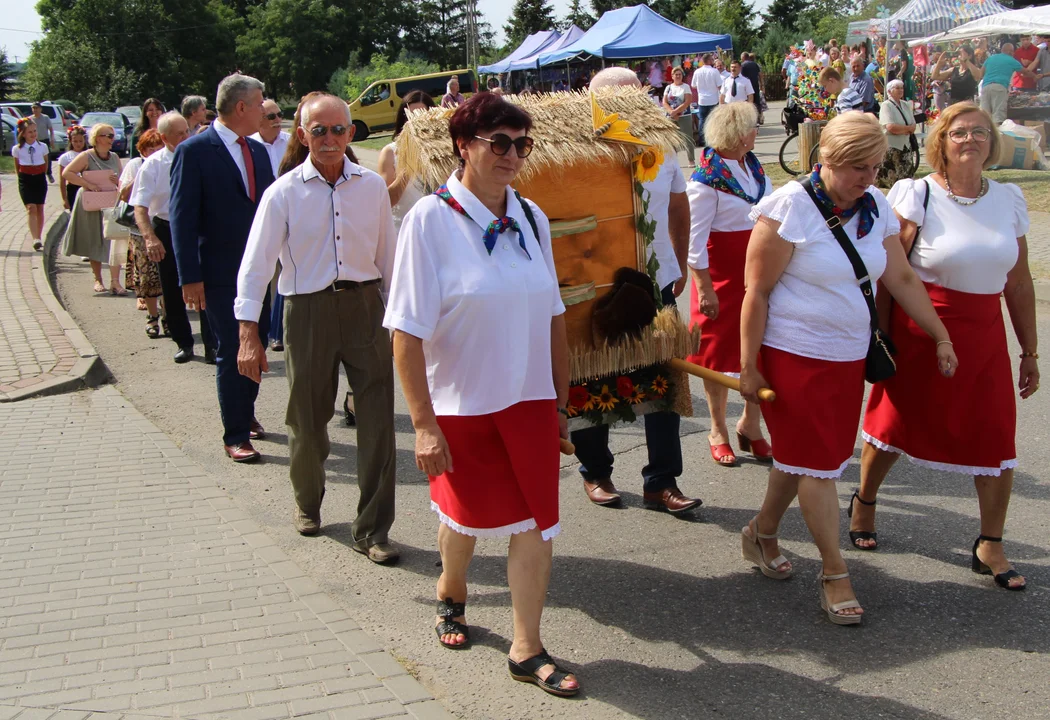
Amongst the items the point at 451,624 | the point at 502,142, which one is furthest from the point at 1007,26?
the point at 451,624

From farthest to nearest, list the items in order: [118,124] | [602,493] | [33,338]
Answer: [118,124], [33,338], [602,493]

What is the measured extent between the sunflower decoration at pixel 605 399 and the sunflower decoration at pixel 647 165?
0.92 metres

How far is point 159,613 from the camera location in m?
4.36

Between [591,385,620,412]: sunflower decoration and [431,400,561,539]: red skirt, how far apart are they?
40.9 inches

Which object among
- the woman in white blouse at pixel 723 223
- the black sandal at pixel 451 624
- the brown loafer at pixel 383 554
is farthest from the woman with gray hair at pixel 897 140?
the black sandal at pixel 451 624

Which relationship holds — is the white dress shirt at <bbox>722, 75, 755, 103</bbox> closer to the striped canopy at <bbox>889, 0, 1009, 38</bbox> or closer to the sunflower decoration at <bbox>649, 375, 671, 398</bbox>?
the striped canopy at <bbox>889, 0, 1009, 38</bbox>

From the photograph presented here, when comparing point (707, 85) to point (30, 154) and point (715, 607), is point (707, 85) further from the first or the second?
point (715, 607)

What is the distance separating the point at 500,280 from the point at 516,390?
37 cm

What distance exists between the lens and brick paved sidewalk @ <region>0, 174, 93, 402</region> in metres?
8.11

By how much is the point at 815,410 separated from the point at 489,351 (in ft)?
4.37

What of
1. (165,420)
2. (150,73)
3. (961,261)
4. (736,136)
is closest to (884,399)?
(961,261)

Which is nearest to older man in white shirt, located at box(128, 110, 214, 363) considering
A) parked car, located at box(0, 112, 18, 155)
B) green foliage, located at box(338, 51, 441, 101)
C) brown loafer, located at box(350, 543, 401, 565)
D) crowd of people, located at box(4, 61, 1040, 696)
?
crowd of people, located at box(4, 61, 1040, 696)

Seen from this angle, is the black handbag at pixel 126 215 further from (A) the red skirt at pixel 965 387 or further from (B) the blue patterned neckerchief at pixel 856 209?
(A) the red skirt at pixel 965 387

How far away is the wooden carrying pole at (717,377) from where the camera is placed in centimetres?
406
